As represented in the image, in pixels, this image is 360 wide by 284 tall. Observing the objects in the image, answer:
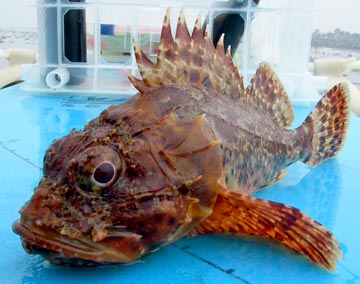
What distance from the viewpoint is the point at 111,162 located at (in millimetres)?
1638

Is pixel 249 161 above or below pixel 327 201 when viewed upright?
above

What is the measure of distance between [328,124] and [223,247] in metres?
1.61

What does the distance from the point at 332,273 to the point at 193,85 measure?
113 cm

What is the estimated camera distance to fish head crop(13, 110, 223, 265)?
1.57 m

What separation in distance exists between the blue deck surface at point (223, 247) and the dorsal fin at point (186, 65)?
78 cm

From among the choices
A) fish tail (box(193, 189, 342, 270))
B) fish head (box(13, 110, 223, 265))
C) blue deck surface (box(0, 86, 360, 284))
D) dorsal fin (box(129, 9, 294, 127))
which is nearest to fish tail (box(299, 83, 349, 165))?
blue deck surface (box(0, 86, 360, 284))

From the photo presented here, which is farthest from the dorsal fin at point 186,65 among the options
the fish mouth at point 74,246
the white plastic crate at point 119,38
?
the white plastic crate at point 119,38

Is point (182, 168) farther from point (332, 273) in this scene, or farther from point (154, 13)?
point (154, 13)

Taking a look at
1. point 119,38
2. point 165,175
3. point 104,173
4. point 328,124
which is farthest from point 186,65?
point 119,38

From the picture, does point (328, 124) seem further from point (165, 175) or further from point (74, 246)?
point (74, 246)

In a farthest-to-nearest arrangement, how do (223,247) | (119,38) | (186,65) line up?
(119,38)
(186,65)
(223,247)

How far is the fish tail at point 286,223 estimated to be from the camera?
1884 mm

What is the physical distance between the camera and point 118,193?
5.41ft

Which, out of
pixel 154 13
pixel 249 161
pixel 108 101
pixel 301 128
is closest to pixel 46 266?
pixel 249 161
